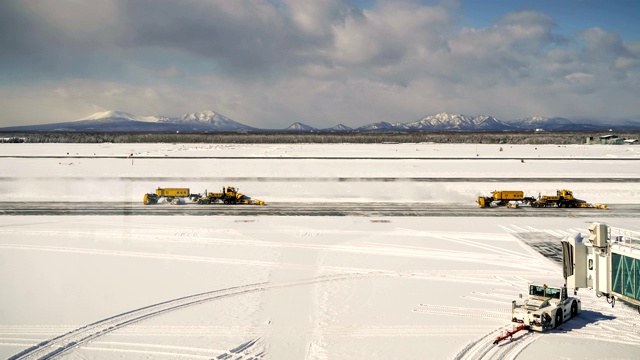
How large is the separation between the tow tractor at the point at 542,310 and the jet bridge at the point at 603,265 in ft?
3.41

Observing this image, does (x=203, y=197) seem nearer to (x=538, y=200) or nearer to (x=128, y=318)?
(x=128, y=318)

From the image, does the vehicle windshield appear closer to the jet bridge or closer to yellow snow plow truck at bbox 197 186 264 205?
the jet bridge

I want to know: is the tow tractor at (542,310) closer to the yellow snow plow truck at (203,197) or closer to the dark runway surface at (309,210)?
the dark runway surface at (309,210)

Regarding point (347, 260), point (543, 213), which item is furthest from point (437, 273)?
point (543, 213)

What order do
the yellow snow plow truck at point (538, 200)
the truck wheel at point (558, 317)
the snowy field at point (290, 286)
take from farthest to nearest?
the yellow snow plow truck at point (538, 200) < the truck wheel at point (558, 317) < the snowy field at point (290, 286)

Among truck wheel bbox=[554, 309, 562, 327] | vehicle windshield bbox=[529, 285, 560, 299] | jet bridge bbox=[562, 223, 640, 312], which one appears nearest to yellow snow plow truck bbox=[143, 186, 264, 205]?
vehicle windshield bbox=[529, 285, 560, 299]

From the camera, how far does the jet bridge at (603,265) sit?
17.0 metres

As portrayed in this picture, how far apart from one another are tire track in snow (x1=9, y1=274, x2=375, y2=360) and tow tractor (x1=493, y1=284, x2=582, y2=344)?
8684mm

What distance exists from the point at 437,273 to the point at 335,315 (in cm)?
819

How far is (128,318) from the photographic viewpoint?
20000 millimetres

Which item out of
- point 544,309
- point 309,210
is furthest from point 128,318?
point 309,210

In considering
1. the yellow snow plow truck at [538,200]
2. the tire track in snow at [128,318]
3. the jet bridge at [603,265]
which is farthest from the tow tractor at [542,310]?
the yellow snow plow truck at [538,200]

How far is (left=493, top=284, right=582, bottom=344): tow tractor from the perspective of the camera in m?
18.1

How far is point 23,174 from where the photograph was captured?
218 feet
